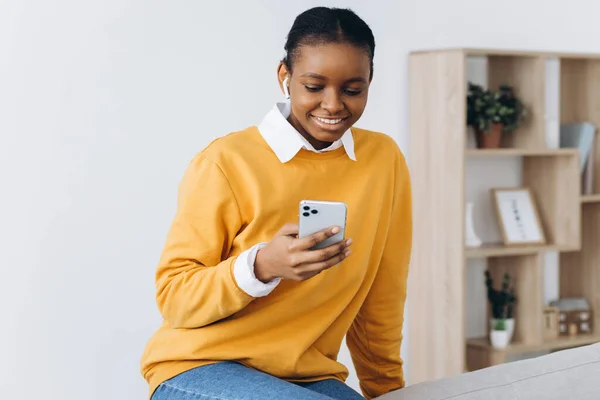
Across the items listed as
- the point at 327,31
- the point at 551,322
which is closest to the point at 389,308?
the point at 327,31

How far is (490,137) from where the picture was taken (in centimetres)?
379

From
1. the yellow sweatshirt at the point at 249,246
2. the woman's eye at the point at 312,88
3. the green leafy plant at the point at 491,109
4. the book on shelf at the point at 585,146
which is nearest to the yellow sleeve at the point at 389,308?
the yellow sweatshirt at the point at 249,246

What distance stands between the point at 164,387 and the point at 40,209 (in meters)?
1.44

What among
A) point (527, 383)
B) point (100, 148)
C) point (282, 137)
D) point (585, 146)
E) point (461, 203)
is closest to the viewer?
point (527, 383)

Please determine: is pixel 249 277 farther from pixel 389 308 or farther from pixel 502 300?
pixel 502 300

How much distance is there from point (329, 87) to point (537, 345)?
2.57 metres

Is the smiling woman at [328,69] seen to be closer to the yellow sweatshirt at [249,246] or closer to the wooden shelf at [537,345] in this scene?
the yellow sweatshirt at [249,246]

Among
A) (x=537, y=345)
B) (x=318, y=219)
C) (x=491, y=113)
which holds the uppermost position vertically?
(x=491, y=113)

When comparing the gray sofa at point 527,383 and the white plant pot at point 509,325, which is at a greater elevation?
the gray sofa at point 527,383

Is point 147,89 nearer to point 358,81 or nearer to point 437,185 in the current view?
point 437,185

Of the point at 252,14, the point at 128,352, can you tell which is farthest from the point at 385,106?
the point at 128,352

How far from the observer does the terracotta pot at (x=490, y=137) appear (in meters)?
3.78

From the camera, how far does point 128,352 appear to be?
10.3ft

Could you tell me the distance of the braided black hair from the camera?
1606 millimetres
